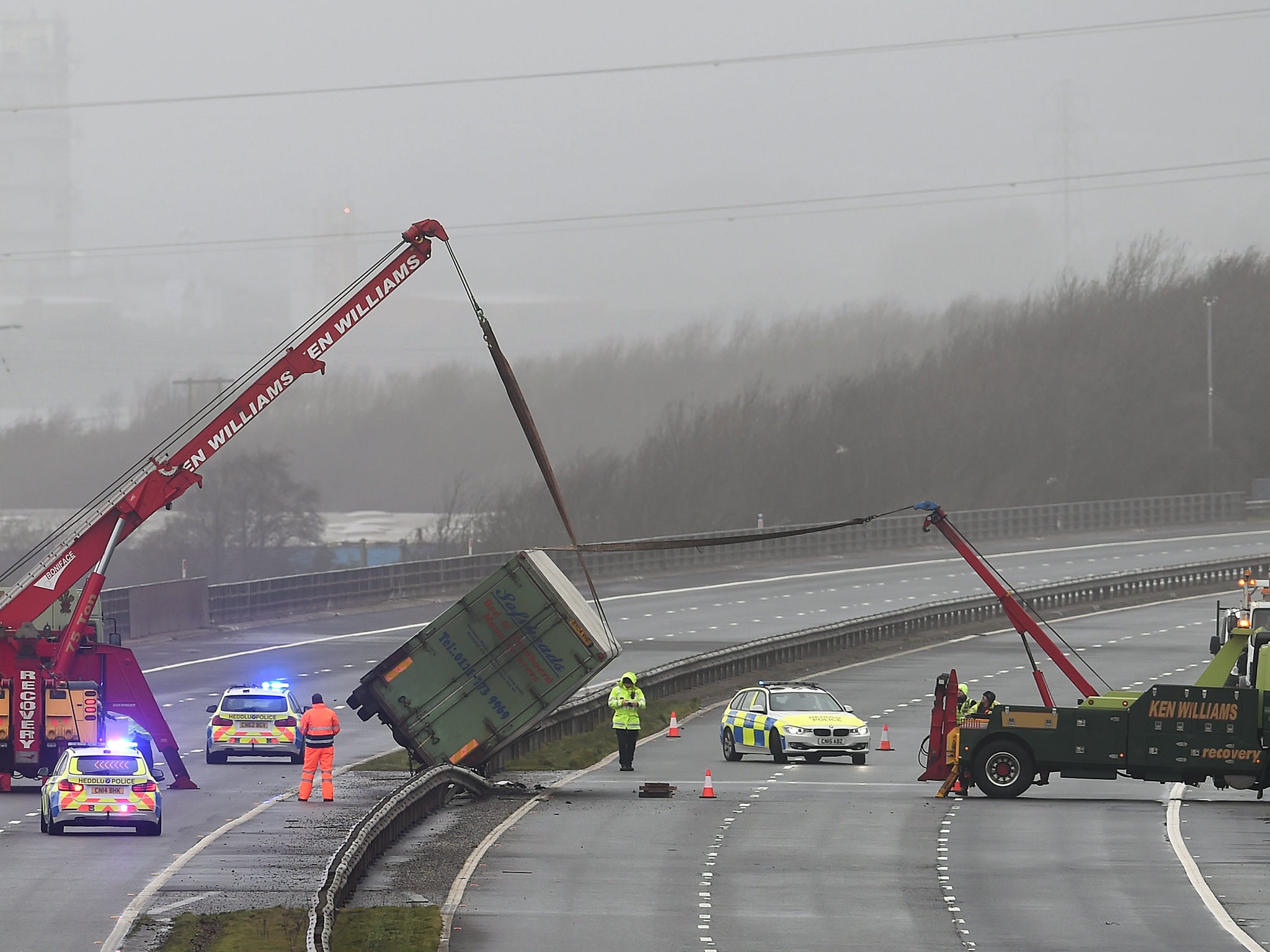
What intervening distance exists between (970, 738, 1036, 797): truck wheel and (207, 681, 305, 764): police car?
12842 millimetres

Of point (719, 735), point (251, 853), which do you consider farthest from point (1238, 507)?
point (251, 853)

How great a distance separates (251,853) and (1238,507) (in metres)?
98.9

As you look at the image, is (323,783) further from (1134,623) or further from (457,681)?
(1134,623)

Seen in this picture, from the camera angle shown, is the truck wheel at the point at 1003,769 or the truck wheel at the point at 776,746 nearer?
the truck wheel at the point at 1003,769

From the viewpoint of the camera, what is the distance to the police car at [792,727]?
3753 cm

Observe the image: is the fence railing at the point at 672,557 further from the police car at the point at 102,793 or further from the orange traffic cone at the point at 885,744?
the police car at the point at 102,793

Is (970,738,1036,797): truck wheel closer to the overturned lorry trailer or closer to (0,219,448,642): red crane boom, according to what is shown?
the overturned lorry trailer

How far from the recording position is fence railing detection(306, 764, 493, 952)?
1972cm

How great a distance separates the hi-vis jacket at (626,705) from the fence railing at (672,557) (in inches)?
774

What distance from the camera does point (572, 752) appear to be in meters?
40.2

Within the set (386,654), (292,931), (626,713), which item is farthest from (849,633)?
(292,931)

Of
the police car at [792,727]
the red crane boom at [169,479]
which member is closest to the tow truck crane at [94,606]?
the red crane boom at [169,479]

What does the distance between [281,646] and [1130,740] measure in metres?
35.9

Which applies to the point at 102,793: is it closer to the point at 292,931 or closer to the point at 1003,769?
the point at 292,931
